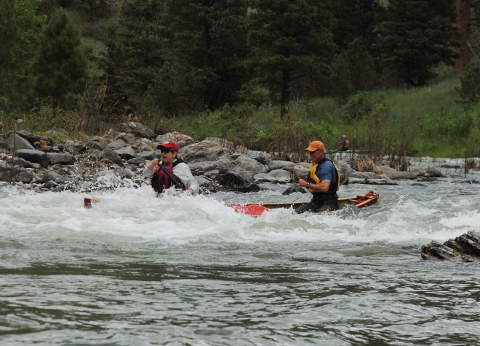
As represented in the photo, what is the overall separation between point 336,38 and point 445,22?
33.3 ft

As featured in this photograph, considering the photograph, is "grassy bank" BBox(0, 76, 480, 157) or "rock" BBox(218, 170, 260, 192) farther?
"grassy bank" BBox(0, 76, 480, 157)

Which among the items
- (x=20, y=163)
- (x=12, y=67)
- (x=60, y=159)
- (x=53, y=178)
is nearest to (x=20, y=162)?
(x=20, y=163)

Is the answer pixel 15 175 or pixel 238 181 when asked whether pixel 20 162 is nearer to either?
pixel 15 175

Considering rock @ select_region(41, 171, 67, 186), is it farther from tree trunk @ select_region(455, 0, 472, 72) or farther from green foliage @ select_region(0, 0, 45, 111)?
tree trunk @ select_region(455, 0, 472, 72)

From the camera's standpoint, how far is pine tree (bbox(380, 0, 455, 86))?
115 ft

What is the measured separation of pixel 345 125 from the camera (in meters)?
28.9

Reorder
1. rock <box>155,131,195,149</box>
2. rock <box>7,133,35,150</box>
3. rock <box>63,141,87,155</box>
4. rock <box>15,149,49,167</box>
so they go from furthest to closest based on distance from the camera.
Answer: rock <box>155,131,195,149</box>, rock <box>63,141,87,155</box>, rock <box>7,133,35,150</box>, rock <box>15,149,49,167</box>

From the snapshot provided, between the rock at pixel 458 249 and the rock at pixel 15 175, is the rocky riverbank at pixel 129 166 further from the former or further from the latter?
the rock at pixel 458 249

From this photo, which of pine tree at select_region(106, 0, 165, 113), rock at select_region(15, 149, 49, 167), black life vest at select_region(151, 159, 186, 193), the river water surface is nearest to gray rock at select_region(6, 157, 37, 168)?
rock at select_region(15, 149, 49, 167)

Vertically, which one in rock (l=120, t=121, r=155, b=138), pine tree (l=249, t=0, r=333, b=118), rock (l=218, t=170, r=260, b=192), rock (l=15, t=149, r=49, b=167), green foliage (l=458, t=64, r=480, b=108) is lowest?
rock (l=218, t=170, r=260, b=192)

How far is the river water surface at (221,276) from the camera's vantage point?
4.54 m

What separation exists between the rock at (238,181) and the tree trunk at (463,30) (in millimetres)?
22329

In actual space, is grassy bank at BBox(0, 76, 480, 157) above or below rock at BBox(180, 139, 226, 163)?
above

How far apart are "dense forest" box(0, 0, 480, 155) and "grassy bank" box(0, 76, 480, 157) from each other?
0.09m
